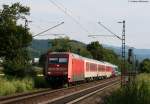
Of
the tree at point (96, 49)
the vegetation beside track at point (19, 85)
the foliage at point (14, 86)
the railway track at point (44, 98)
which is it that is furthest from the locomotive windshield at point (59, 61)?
the tree at point (96, 49)

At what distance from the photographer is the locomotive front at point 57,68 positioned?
44.6m

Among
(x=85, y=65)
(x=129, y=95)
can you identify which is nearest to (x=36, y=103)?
(x=129, y=95)

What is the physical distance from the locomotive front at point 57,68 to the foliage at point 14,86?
220cm

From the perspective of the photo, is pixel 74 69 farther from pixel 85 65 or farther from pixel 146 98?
pixel 146 98

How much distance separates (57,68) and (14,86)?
24.0 ft

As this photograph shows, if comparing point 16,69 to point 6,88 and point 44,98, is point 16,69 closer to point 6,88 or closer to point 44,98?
point 6,88

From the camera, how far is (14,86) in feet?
125

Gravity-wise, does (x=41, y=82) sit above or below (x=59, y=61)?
below

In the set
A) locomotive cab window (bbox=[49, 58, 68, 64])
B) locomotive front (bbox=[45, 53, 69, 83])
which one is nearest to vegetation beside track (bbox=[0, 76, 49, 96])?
locomotive front (bbox=[45, 53, 69, 83])

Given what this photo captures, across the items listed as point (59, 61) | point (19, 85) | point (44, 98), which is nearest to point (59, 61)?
point (59, 61)

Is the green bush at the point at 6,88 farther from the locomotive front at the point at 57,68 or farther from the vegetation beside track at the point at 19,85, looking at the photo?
the locomotive front at the point at 57,68

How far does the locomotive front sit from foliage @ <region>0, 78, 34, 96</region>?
2201 mm

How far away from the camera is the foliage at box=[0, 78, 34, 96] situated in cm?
3562

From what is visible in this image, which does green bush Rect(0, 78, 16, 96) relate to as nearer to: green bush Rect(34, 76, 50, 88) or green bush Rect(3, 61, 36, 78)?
green bush Rect(34, 76, 50, 88)
